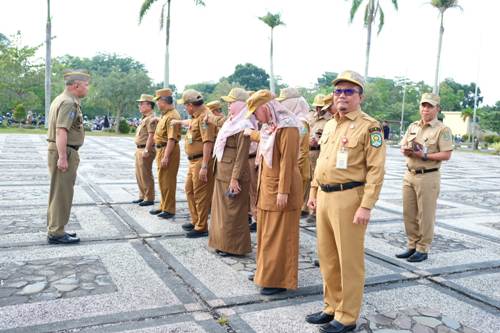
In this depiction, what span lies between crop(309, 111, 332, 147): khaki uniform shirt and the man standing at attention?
321 cm

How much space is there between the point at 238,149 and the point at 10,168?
815cm

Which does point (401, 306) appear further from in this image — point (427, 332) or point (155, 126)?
point (155, 126)

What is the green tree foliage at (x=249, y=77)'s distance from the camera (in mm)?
66375

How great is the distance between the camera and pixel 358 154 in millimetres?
2998

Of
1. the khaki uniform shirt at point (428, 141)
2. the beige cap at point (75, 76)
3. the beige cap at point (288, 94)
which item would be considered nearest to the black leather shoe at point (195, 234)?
the beige cap at point (288, 94)

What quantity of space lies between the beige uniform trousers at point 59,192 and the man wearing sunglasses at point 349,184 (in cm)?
299

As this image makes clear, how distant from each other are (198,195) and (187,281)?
1704 millimetres

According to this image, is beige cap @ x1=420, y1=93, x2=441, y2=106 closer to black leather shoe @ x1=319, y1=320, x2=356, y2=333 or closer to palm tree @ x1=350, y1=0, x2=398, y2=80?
black leather shoe @ x1=319, y1=320, x2=356, y2=333

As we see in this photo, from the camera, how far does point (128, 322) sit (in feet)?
10.2

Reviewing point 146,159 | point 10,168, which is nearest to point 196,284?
point 146,159

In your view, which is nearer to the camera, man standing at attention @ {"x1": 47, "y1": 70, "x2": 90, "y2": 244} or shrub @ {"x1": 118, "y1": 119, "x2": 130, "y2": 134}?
man standing at attention @ {"x1": 47, "y1": 70, "x2": 90, "y2": 244}

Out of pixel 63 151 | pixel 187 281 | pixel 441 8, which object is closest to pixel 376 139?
pixel 187 281

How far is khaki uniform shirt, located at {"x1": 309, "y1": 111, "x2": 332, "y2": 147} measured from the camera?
21.4 feet

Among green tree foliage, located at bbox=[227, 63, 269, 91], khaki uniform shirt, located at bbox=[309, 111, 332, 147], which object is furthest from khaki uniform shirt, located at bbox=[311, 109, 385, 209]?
green tree foliage, located at bbox=[227, 63, 269, 91]
